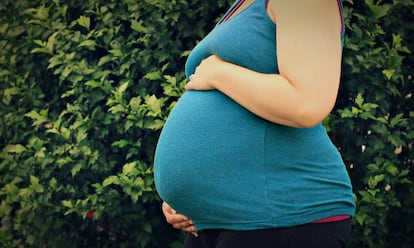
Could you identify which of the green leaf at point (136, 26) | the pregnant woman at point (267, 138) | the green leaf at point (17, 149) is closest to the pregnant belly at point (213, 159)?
the pregnant woman at point (267, 138)

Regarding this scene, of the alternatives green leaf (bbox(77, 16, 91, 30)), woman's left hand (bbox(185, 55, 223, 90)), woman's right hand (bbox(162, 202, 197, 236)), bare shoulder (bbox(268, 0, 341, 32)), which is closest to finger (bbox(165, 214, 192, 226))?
woman's right hand (bbox(162, 202, 197, 236))

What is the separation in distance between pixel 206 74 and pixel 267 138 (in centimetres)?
29

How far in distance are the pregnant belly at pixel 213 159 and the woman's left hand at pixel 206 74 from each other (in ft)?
0.10

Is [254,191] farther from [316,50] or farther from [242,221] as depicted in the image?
[316,50]

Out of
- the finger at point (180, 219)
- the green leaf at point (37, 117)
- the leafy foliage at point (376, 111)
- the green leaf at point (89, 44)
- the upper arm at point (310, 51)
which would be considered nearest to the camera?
the upper arm at point (310, 51)

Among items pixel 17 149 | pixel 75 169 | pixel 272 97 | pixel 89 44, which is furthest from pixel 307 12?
pixel 17 149

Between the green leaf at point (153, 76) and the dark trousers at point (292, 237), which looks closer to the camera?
the dark trousers at point (292, 237)

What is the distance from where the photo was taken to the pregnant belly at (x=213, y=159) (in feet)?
6.14

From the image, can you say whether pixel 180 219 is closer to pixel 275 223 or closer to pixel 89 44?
pixel 275 223

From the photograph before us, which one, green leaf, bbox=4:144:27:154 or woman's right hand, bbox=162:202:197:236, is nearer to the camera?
woman's right hand, bbox=162:202:197:236

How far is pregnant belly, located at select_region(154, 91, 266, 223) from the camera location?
1.87m

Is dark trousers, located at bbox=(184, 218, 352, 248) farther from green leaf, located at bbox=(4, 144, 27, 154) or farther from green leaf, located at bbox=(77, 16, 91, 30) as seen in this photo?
green leaf, located at bbox=(4, 144, 27, 154)

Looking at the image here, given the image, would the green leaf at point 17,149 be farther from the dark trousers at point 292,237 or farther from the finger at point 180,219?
the dark trousers at point 292,237

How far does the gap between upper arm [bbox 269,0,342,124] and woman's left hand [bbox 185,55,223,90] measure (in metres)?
0.26
